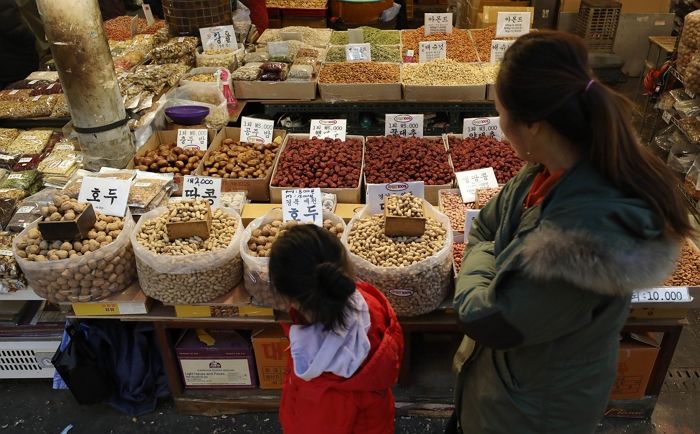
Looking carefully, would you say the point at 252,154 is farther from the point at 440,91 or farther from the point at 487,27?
the point at 487,27

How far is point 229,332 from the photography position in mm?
2557

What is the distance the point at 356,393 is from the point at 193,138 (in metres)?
2.11

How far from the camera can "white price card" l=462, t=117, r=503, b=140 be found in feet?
10.5

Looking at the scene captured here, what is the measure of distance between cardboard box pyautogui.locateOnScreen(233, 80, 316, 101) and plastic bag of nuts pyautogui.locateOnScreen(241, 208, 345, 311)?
167cm

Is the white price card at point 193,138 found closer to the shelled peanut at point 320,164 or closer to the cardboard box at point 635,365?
the shelled peanut at point 320,164

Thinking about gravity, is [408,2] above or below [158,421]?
above

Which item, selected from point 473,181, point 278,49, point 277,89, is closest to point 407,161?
point 473,181

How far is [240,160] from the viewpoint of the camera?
9.70 feet

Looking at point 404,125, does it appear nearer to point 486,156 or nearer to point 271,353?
point 486,156

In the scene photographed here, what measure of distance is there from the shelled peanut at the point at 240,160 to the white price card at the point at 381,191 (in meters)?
0.74

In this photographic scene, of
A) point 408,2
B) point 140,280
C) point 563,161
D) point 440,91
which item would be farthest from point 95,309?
point 408,2

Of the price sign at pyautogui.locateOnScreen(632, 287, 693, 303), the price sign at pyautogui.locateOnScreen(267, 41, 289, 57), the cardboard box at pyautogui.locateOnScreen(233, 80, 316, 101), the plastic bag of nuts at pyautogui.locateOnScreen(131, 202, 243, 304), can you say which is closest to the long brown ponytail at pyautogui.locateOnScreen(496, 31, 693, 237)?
the price sign at pyautogui.locateOnScreen(632, 287, 693, 303)

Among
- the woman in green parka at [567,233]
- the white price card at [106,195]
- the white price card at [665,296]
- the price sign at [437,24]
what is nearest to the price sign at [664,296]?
the white price card at [665,296]

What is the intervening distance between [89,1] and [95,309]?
53.5 inches
